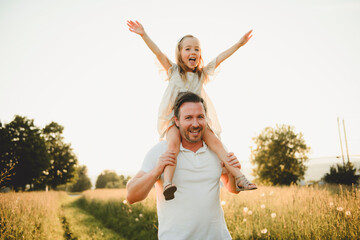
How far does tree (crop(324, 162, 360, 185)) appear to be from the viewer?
843 inches

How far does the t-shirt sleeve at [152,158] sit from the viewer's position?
2.20 metres

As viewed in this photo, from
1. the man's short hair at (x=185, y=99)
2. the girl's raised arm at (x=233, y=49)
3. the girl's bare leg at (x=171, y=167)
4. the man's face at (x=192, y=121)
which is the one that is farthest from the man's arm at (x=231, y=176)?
the girl's raised arm at (x=233, y=49)

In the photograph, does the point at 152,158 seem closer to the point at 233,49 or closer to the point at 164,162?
the point at 164,162

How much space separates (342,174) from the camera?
72.2ft

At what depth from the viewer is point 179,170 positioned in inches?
86.1

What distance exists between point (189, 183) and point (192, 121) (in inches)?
22.4

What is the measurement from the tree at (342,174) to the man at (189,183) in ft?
78.3

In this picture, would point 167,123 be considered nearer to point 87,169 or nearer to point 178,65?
point 178,65

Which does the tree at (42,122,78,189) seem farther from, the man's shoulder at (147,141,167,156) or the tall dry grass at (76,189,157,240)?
the man's shoulder at (147,141,167,156)

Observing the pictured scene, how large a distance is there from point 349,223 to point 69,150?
118 ft

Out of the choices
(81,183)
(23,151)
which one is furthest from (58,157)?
(81,183)

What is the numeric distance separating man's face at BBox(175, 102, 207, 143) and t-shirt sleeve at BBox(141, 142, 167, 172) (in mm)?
294

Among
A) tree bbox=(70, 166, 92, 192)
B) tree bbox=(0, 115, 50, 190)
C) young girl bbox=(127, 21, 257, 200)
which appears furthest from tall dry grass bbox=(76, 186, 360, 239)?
tree bbox=(70, 166, 92, 192)

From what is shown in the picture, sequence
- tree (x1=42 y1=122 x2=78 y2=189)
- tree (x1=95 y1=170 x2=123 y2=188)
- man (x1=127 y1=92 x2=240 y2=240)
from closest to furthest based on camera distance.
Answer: man (x1=127 y1=92 x2=240 y2=240) < tree (x1=42 y1=122 x2=78 y2=189) < tree (x1=95 y1=170 x2=123 y2=188)
